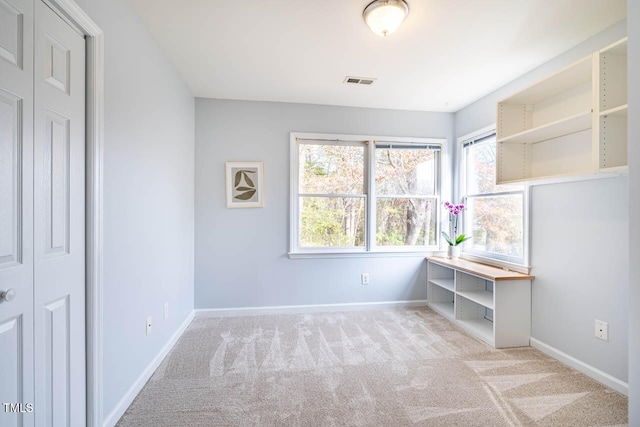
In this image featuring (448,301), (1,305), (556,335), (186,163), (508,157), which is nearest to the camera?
(1,305)

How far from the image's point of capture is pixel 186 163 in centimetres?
311

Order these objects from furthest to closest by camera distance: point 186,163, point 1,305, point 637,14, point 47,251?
point 186,163
point 637,14
point 47,251
point 1,305

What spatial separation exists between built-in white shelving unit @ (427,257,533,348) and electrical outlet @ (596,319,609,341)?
57 cm

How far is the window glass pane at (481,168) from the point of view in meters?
3.27

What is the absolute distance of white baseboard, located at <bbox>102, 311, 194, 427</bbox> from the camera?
5.52ft

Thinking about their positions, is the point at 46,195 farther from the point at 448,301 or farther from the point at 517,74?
the point at 448,301

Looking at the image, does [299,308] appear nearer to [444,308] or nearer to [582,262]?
[444,308]

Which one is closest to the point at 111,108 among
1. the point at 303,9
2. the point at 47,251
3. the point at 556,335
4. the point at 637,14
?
the point at 47,251

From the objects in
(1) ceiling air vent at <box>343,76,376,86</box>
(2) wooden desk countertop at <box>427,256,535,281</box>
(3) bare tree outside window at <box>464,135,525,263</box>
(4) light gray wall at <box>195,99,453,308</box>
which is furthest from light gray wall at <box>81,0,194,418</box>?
(3) bare tree outside window at <box>464,135,525,263</box>

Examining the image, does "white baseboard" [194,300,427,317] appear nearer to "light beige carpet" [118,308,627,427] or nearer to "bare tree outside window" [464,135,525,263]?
"light beige carpet" [118,308,627,427]

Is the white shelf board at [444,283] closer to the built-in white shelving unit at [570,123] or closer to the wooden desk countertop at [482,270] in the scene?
the wooden desk countertop at [482,270]

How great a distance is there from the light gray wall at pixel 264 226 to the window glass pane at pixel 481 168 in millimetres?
989

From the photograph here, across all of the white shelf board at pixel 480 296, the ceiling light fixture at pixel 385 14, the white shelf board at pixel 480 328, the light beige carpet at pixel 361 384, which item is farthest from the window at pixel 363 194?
the ceiling light fixture at pixel 385 14

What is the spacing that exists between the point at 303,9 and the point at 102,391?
2.51 metres
